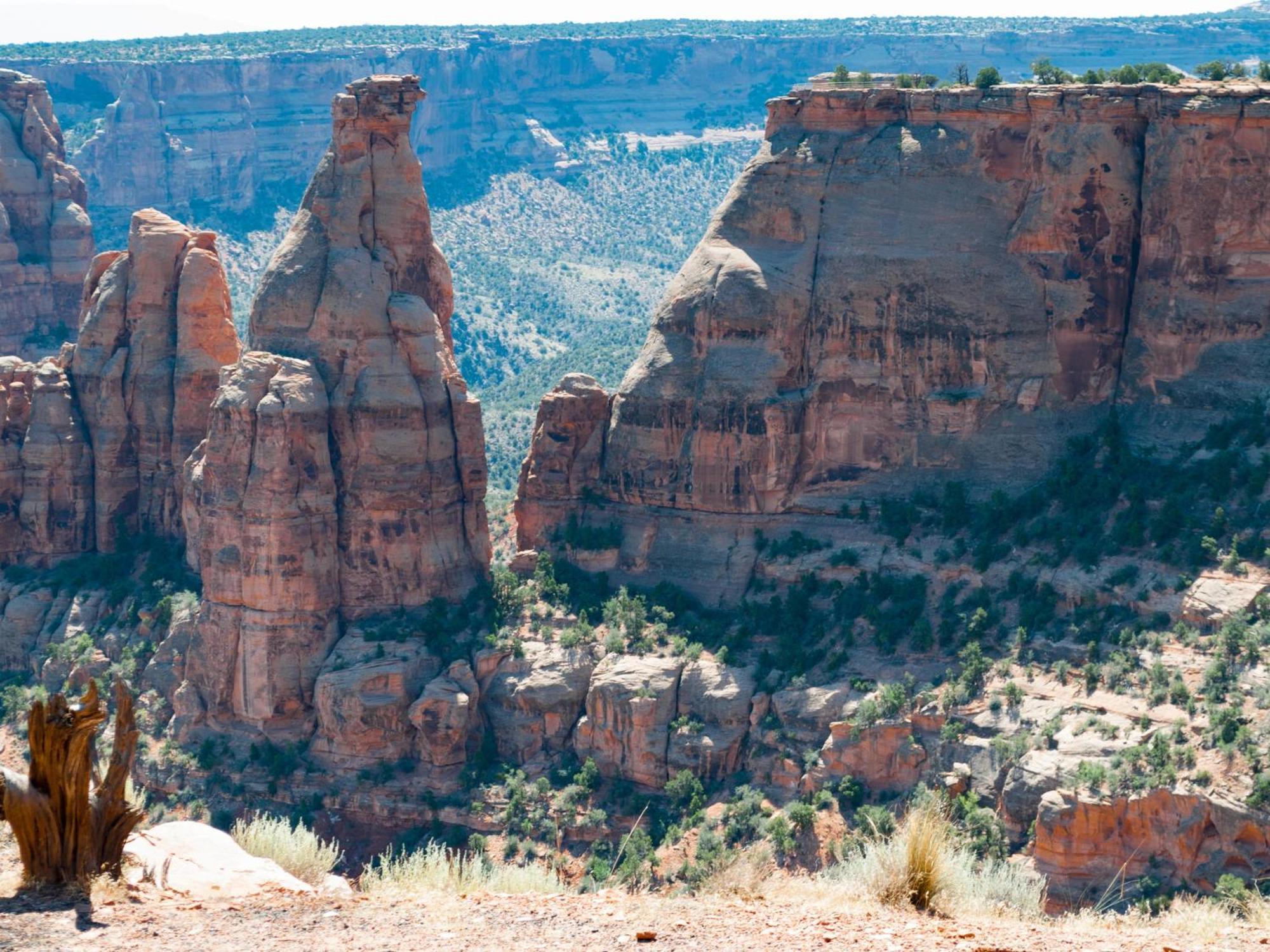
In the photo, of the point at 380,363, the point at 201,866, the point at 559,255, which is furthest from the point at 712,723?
the point at 559,255

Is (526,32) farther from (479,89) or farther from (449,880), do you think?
(449,880)

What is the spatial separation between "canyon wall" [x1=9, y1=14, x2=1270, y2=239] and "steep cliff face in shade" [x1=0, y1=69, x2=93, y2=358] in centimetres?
3307

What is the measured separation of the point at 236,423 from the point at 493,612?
29.4 ft

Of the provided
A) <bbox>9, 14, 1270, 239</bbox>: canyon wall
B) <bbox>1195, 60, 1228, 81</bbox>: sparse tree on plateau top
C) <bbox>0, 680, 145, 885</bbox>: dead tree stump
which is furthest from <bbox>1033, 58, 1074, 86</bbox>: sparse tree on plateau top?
<bbox>9, 14, 1270, 239</bbox>: canyon wall

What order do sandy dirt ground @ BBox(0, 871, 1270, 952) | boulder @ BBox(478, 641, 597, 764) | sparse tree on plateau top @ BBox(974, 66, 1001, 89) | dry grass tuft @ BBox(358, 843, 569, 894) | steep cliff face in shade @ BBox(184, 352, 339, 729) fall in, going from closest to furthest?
sandy dirt ground @ BBox(0, 871, 1270, 952), dry grass tuft @ BBox(358, 843, 569, 894), boulder @ BBox(478, 641, 597, 764), steep cliff face in shade @ BBox(184, 352, 339, 729), sparse tree on plateau top @ BBox(974, 66, 1001, 89)

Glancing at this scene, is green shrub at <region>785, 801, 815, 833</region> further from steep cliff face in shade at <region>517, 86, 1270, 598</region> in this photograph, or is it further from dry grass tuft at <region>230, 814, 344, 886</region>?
dry grass tuft at <region>230, 814, 344, 886</region>

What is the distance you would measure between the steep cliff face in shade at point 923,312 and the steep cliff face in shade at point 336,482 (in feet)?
13.7

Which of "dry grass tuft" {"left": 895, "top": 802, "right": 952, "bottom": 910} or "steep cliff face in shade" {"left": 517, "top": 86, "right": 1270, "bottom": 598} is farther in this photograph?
"steep cliff face in shade" {"left": 517, "top": 86, "right": 1270, "bottom": 598}

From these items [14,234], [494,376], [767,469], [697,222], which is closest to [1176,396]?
[767,469]

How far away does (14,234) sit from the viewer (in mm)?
96500

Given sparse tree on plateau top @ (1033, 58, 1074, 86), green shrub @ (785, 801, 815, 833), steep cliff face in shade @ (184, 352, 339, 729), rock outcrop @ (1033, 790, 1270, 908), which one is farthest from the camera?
sparse tree on plateau top @ (1033, 58, 1074, 86)

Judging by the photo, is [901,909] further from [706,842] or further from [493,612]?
[493,612]

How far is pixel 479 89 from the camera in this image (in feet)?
510

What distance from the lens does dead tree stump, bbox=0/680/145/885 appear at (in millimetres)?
28391
